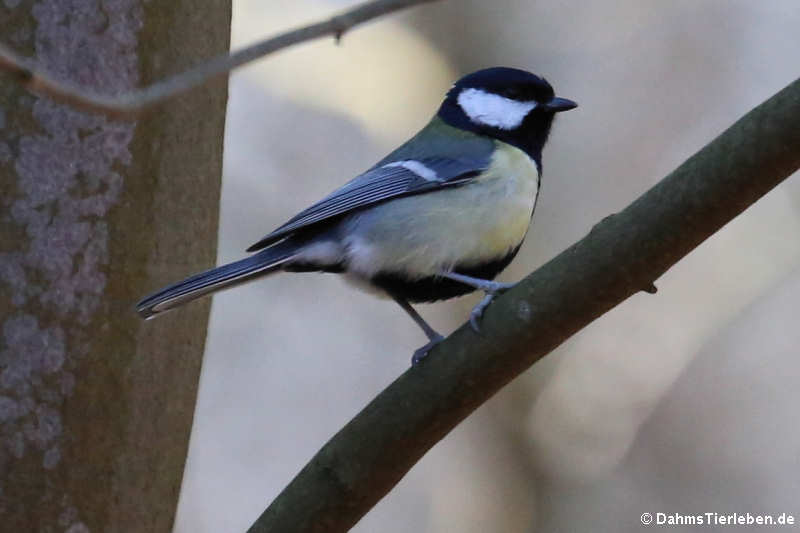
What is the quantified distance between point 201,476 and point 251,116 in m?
1.64

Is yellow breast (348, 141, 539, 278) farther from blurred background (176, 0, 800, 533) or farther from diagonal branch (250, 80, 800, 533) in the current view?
blurred background (176, 0, 800, 533)

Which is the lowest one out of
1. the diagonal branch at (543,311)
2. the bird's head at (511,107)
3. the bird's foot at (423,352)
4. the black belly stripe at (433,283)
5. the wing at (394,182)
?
the diagonal branch at (543,311)

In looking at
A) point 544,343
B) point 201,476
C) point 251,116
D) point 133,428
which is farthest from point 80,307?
point 251,116

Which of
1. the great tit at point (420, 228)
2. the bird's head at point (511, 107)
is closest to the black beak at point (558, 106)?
the bird's head at point (511, 107)

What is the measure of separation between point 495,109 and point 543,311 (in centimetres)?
135

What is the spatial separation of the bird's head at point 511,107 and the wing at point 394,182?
19cm

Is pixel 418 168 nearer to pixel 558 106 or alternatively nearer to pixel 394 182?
pixel 394 182

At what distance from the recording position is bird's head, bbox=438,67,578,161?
117 inches

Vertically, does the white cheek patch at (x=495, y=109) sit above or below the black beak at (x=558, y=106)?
above

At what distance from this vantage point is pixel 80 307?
2.04m

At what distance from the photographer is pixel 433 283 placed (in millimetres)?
2611

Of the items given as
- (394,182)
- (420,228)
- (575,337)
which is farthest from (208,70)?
(575,337)

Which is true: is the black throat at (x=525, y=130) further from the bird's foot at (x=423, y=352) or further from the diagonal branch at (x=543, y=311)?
the diagonal branch at (x=543, y=311)

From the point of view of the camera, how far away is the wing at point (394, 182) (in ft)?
8.38
